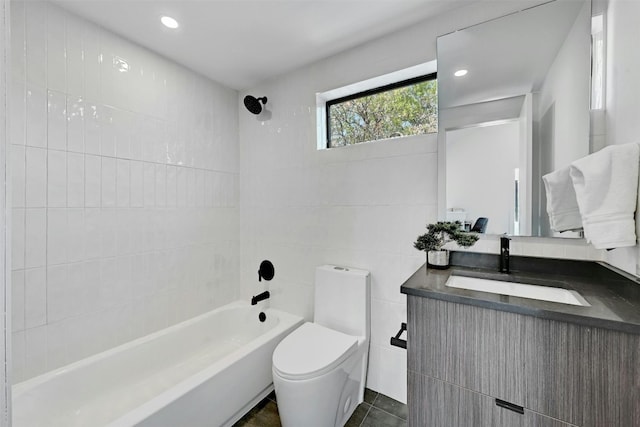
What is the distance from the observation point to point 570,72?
1.35m

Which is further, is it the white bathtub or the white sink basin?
the white bathtub

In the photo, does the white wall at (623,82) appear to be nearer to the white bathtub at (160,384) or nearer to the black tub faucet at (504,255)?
the black tub faucet at (504,255)

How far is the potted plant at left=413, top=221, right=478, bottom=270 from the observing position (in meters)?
1.50

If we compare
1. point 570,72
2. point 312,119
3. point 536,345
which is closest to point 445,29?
point 570,72

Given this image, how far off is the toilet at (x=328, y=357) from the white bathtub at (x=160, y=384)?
327 mm

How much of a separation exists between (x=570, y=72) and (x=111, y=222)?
2.73 metres

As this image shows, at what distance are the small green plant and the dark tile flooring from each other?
3.58 ft

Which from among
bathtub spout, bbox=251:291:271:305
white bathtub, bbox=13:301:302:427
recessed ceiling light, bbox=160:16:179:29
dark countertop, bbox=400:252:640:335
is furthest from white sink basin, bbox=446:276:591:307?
recessed ceiling light, bbox=160:16:179:29

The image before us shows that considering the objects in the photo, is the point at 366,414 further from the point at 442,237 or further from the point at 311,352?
the point at 442,237

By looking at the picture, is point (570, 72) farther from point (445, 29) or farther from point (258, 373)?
point (258, 373)

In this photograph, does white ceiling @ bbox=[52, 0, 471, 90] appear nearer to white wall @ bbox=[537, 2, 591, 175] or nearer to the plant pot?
white wall @ bbox=[537, 2, 591, 175]

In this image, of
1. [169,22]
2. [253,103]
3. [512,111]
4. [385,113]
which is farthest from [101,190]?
[512,111]

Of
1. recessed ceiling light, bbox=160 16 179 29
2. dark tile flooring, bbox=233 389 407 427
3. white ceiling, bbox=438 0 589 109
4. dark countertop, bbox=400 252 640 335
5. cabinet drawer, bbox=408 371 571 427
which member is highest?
recessed ceiling light, bbox=160 16 179 29

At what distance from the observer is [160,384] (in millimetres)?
1831
